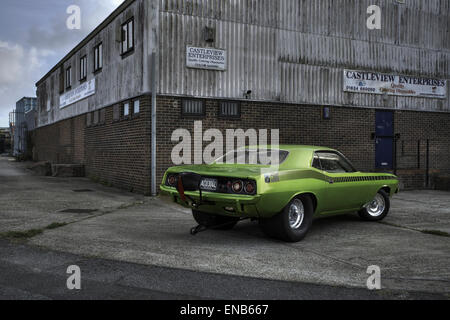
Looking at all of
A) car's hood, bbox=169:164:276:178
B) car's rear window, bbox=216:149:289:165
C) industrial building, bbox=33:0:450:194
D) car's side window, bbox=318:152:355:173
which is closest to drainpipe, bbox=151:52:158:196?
industrial building, bbox=33:0:450:194

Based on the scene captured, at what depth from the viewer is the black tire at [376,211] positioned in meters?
8.48

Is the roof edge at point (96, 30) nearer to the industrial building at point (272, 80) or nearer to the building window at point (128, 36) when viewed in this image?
the industrial building at point (272, 80)

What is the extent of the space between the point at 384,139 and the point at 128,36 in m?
10.1

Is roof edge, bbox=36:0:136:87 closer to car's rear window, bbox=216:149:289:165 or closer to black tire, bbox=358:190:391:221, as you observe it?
car's rear window, bbox=216:149:289:165

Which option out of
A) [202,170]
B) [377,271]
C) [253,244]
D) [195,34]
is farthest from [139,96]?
[377,271]

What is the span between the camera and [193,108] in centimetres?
1309

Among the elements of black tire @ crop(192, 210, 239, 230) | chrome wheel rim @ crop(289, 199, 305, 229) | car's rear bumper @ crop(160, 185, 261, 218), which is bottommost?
black tire @ crop(192, 210, 239, 230)

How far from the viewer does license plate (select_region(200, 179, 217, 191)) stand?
6.20 meters

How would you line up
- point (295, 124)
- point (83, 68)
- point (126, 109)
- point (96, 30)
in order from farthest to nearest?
point (83, 68) < point (96, 30) < point (295, 124) < point (126, 109)

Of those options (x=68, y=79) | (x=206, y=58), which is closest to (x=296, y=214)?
(x=206, y=58)

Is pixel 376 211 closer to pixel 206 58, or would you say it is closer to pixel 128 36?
pixel 206 58

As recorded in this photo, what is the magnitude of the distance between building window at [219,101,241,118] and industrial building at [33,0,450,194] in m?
0.05

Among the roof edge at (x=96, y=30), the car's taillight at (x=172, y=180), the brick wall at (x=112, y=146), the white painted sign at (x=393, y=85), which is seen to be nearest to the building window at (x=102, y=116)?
the brick wall at (x=112, y=146)

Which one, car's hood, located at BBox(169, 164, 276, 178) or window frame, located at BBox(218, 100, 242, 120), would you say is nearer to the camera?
car's hood, located at BBox(169, 164, 276, 178)
